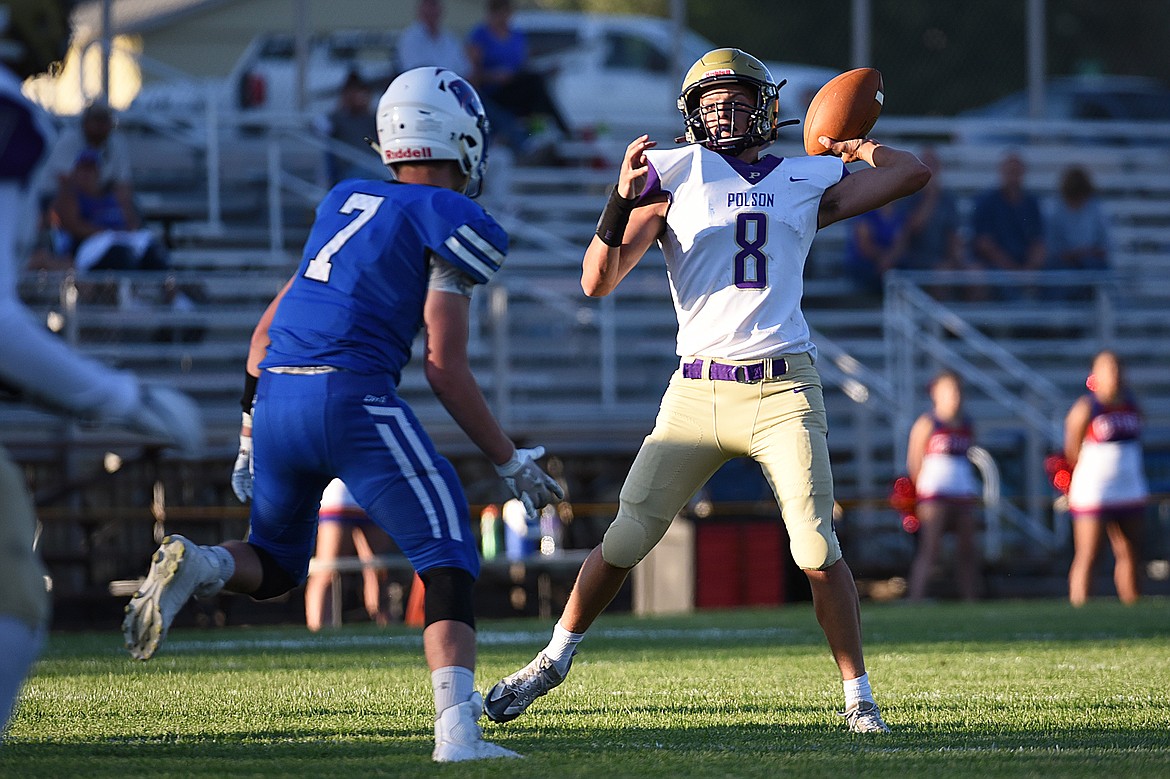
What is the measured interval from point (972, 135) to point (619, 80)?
3.92 m

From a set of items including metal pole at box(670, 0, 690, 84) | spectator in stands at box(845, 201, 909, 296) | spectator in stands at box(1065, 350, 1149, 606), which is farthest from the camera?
metal pole at box(670, 0, 690, 84)

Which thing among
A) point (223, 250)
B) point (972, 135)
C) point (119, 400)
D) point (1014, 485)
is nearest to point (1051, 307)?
point (1014, 485)

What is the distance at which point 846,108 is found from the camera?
5.40 m

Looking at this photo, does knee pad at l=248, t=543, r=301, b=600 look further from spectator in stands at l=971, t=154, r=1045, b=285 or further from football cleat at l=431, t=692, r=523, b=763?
spectator in stands at l=971, t=154, r=1045, b=285

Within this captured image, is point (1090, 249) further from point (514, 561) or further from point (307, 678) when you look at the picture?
point (307, 678)

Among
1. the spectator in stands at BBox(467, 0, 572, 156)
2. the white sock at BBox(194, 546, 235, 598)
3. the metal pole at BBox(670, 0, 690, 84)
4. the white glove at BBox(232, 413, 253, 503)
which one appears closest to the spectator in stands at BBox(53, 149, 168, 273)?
the spectator in stands at BBox(467, 0, 572, 156)

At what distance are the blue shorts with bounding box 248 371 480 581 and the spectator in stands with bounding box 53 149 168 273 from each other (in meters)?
9.13

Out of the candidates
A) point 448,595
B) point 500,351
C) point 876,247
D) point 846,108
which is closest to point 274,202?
point 500,351

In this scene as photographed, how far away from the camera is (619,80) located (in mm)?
18906

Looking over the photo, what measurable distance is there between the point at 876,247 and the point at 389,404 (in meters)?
11.3

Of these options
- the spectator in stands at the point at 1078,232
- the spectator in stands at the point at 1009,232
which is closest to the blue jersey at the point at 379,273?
the spectator in stands at the point at 1009,232

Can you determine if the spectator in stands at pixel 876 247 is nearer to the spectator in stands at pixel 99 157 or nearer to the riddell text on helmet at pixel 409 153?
the spectator in stands at pixel 99 157

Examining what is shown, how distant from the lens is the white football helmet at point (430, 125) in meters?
4.62

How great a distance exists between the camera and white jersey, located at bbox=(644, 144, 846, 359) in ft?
16.4
